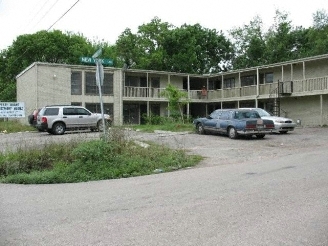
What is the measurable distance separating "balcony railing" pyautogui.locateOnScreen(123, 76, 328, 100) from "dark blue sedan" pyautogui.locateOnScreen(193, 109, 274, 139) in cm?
1065

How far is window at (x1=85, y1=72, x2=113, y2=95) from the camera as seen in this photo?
32.3 meters

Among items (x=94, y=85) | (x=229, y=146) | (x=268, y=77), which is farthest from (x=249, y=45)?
(x=229, y=146)

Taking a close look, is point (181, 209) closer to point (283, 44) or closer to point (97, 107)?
point (97, 107)

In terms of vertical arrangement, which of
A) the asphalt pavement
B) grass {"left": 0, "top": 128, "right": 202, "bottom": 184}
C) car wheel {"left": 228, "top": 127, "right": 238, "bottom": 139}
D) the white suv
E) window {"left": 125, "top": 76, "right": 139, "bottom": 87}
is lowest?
the asphalt pavement

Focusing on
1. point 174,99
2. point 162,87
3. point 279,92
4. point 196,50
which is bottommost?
point 174,99

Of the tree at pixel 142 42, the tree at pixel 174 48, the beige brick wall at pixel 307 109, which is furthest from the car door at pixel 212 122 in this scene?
the tree at pixel 142 42

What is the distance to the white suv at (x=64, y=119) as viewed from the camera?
23.5 m

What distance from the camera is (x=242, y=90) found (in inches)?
1419

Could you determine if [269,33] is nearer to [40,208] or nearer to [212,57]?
[212,57]

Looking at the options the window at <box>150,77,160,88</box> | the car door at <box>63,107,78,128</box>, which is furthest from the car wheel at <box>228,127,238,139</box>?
the window at <box>150,77,160,88</box>

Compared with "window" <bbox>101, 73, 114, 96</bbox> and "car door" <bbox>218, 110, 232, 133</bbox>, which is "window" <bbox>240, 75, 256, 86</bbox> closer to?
"window" <bbox>101, 73, 114, 96</bbox>

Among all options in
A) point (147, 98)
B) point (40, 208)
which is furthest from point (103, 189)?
point (147, 98)

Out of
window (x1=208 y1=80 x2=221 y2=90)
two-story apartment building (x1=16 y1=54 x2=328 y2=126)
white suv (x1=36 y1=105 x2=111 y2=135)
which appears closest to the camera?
white suv (x1=36 y1=105 x2=111 y2=135)

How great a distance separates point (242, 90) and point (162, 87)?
781 centimetres
